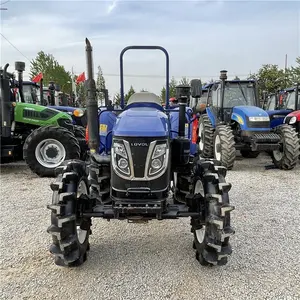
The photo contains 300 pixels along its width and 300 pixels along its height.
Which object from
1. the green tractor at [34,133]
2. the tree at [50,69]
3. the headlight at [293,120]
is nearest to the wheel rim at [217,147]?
the headlight at [293,120]

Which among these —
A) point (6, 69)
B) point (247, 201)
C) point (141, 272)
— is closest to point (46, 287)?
point (141, 272)

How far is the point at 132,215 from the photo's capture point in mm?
2961

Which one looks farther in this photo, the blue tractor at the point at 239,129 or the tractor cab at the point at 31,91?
the tractor cab at the point at 31,91

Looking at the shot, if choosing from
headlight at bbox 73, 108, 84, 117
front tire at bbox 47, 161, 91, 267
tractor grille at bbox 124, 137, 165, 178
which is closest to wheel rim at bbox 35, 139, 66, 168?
headlight at bbox 73, 108, 84, 117

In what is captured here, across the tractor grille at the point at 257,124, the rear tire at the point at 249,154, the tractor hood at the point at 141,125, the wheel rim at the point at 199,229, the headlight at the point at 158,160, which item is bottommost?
the rear tire at the point at 249,154

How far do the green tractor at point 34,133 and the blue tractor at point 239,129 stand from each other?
3145mm

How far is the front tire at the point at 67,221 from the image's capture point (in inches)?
116

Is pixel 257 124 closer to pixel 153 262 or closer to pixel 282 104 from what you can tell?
pixel 282 104

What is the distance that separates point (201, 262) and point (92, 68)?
2.13 metres

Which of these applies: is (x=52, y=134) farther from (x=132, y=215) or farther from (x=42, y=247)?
(x=132, y=215)

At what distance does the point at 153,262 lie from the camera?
10.8 feet

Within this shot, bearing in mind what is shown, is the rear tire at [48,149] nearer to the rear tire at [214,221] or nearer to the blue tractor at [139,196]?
the blue tractor at [139,196]

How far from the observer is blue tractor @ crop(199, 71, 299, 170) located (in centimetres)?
744

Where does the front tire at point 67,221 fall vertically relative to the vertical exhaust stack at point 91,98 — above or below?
below
